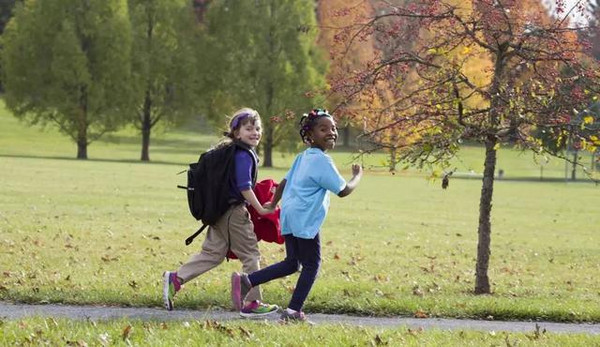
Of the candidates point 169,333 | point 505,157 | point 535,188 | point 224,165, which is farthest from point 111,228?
point 505,157

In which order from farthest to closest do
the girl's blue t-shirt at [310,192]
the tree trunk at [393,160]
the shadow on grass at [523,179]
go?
the shadow on grass at [523,179] < the tree trunk at [393,160] < the girl's blue t-shirt at [310,192]

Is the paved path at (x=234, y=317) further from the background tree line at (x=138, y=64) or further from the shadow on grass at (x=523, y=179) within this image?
the background tree line at (x=138, y=64)

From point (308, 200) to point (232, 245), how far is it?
107 centimetres

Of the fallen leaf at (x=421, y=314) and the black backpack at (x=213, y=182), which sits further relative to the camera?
the fallen leaf at (x=421, y=314)

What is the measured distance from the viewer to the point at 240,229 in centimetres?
864

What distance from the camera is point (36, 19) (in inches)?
2239

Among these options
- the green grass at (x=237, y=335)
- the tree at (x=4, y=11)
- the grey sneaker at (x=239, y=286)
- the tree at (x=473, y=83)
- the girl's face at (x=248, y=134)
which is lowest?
the green grass at (x=237, y=335)

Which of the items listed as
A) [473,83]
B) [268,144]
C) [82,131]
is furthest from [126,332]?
[82,131]

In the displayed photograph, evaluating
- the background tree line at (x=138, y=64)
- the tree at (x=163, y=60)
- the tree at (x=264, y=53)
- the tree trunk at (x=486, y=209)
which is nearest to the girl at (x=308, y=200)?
the tree trunk at (x=486, y=209)

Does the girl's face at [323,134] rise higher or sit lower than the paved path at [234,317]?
higher

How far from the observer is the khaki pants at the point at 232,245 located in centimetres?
862

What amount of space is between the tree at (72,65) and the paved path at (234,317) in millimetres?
48482

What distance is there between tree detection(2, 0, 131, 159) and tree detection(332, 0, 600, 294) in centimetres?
4729

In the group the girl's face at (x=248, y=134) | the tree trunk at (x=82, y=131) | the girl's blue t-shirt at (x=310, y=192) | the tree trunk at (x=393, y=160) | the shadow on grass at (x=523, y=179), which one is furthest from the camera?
the tree trunk at (x=82, y=131)
